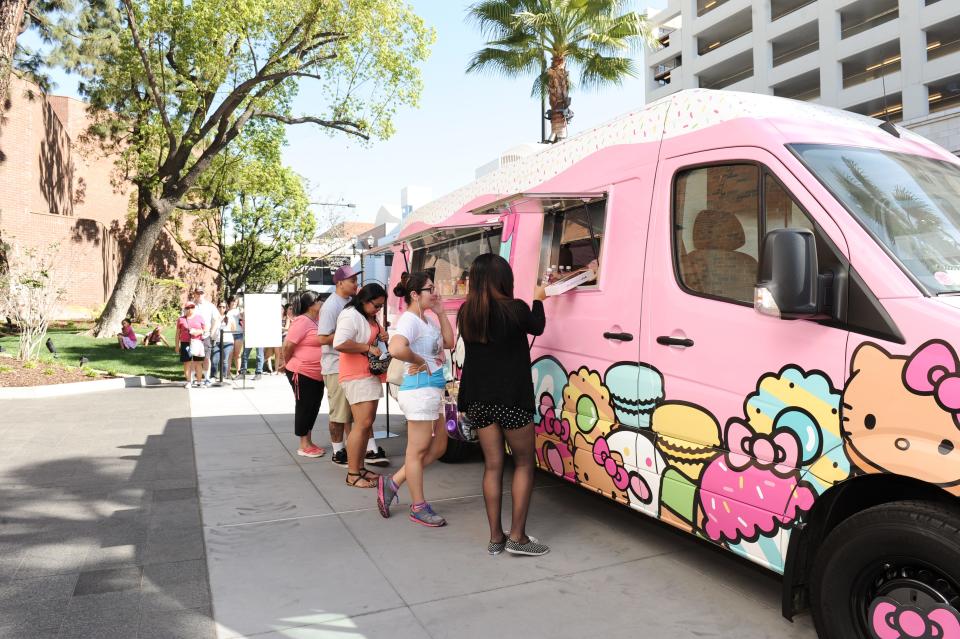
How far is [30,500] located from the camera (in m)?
5.52

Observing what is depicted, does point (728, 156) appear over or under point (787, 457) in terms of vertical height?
over

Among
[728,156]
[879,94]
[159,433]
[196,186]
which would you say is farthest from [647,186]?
[879,94]

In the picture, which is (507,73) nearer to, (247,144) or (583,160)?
(247,144)

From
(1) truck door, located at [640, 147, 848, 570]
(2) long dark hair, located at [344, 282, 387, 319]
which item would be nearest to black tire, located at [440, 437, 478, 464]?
(2) long dark hair, located at [344, 282, 387, 319]

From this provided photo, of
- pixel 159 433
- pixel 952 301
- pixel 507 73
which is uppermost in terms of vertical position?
pixel 507 73

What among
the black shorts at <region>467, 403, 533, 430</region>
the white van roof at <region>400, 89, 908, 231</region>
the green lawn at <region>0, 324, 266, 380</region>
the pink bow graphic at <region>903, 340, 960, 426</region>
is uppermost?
the white van roof at <region>400, 89, 908, 231</region>

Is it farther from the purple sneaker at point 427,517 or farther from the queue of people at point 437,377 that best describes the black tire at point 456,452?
the purple sneaker at point 427,517

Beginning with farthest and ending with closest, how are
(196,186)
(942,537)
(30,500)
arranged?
(196,186)
(30,500)
(942,537)

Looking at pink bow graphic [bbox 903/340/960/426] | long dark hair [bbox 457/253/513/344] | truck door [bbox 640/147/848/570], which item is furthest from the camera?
long dark hair [bbox 457/253/513/344]

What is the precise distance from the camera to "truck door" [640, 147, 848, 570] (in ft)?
9.57

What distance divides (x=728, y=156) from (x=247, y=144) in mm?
23502

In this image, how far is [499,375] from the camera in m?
4.14

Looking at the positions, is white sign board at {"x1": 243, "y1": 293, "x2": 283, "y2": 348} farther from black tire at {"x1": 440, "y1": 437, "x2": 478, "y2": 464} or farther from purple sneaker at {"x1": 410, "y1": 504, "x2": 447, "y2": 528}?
purple sneaker at {"x1": 410, "y1": 504, "x2": 447, "y2": 528}

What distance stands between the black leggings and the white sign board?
614 cm
